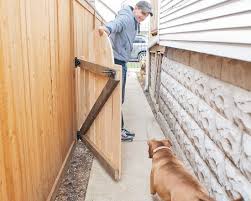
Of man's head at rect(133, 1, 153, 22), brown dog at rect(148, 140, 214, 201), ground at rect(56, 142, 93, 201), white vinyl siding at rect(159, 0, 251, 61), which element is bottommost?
ground at rect(56, 142, 93, 201)

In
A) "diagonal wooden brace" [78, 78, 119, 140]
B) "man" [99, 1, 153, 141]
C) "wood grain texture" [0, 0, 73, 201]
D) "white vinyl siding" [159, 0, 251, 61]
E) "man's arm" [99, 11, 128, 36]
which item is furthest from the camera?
"man" [99, 1, 153, 141]

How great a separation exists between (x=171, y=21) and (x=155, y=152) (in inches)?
105

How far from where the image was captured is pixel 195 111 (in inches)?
131

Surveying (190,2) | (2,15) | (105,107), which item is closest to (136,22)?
(190,2)

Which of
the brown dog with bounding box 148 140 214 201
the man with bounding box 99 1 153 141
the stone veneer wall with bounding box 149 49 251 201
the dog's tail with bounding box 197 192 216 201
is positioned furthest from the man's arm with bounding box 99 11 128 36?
the dog's tail with bounding box 197 192 216 201

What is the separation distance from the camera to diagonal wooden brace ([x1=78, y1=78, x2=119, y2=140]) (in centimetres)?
327

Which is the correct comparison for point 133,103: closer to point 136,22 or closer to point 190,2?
point 136,22

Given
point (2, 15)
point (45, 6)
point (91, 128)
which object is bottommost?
point (91, 128)

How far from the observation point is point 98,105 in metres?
3.72

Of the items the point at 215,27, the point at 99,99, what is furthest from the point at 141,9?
the point at 215,27

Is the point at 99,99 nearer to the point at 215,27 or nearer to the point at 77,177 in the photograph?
the point at 77,177

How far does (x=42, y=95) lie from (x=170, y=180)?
4.05 ft

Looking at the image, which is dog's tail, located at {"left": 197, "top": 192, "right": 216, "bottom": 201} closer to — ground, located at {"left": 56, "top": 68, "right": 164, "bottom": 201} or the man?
ground, located at {"left": 56, "top": 68, "right": 164, "bottom": 201}

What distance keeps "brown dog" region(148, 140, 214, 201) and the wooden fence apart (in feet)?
1.83
